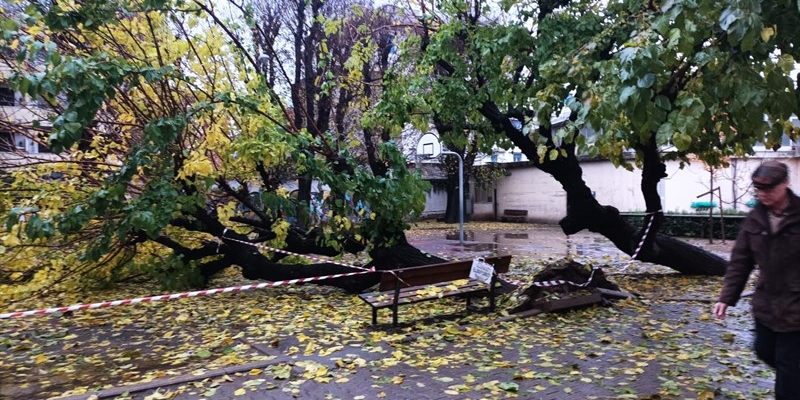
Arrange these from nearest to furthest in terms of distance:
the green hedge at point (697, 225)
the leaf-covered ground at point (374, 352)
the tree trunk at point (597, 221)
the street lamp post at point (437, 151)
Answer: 1. the leaf-covered ground at point (374, 352)
2. the tree trunk at point (597, 221)
3. the street lamp post at point (437, 151)
4. the green hedge at point (697, 225)

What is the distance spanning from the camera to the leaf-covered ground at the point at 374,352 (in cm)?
480

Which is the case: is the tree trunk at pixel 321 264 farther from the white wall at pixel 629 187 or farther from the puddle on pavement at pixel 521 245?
the white wall at pixel 629 187

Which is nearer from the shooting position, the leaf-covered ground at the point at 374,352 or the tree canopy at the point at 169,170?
the leaf-covered ground at the point at 374,352

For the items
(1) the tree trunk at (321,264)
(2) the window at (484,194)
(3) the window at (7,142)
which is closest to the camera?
(3) the window at (7,142)

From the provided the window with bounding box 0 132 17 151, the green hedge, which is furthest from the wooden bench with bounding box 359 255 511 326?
the green hedge

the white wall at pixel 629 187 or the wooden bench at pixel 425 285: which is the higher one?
the white wall at pixel 629 187

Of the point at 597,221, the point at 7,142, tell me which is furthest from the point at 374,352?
the point at 7,142

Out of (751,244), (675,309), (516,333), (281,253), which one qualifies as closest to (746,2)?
(751,244)

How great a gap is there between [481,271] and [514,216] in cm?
2363

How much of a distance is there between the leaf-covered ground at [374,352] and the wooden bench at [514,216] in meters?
21.1

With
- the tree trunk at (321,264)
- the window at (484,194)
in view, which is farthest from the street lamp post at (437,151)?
the window at (484,194)

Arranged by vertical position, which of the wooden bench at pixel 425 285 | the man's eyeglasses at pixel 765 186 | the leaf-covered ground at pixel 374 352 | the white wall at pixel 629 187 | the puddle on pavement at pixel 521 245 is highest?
the white wall at pixel 629 187

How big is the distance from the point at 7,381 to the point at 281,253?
190 inches

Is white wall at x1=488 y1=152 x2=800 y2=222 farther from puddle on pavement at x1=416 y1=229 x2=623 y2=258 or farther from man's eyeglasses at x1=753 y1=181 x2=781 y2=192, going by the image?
man's eyeglasses at x1=753 y1=181 x2=781 y2=192
